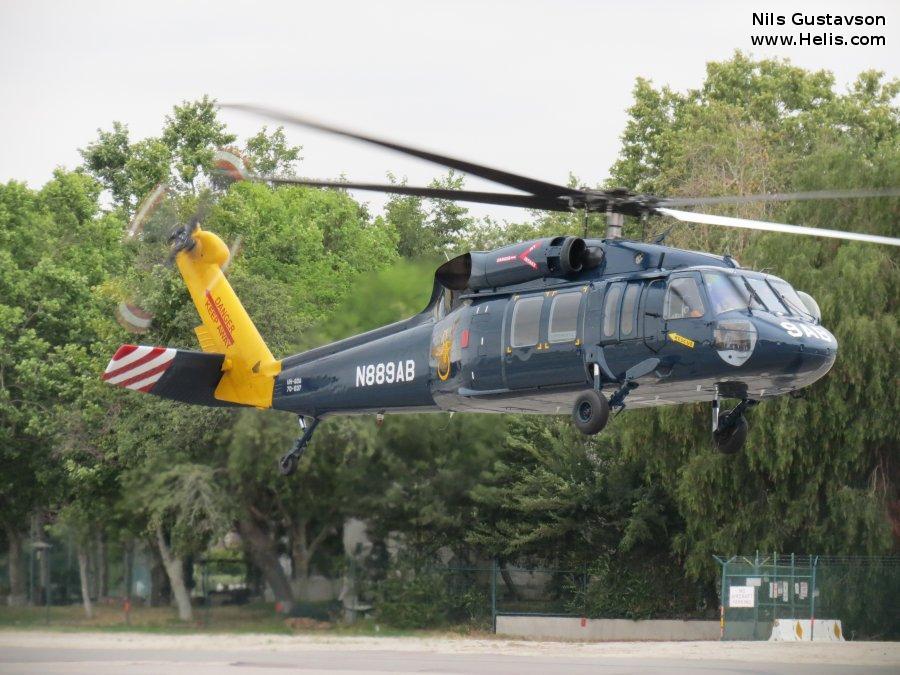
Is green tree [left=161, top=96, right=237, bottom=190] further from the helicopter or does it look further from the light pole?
the helicopter

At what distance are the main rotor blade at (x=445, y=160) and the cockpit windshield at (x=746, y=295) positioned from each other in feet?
7.24

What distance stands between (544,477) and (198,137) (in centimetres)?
2462

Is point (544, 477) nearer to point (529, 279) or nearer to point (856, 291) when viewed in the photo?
point (856, 291)

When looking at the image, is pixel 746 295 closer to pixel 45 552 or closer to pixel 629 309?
pixel 629 309

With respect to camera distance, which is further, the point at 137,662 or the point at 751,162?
the point at 751,162

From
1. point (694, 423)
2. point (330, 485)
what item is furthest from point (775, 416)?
point (330, 485)

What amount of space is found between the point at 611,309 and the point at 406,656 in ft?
35.8

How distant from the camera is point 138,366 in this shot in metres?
22.1

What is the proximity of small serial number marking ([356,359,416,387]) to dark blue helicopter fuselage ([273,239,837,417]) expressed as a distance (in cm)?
3

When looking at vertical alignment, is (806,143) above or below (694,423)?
above

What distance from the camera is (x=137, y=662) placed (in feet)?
77.4

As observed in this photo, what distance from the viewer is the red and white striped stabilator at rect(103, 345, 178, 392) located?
21.9 metres

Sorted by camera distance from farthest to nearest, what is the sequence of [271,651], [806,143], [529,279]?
[806,143] → [271,651] → [529,279]

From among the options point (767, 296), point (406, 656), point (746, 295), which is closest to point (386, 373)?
point (746, 295)
